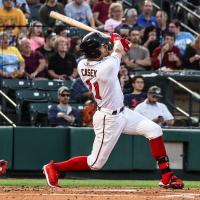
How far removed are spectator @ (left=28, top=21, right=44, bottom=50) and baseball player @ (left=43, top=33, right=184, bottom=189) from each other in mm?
5390

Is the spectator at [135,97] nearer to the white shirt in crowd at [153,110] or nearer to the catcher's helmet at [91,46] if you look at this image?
the white shirt in crowd at [153,110]

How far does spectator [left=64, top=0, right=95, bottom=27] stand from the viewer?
1505 cm

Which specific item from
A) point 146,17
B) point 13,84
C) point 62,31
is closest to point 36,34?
point 62,31

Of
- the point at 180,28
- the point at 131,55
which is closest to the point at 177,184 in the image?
the point at 131,55

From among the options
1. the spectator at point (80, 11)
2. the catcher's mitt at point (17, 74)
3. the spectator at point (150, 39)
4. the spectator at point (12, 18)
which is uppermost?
the spectator at point (80, 11)

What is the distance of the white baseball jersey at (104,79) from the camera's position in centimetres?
891

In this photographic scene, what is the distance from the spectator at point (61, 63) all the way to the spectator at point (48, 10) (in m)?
0.87

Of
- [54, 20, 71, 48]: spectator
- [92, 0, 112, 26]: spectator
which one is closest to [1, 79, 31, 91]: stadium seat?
[54, 20, 71, 48]: spectator

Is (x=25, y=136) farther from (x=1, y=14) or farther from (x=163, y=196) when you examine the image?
(x=163, y=196)

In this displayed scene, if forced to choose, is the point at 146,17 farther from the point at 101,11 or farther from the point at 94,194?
the point at 94,194

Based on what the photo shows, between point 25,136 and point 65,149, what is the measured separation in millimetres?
730

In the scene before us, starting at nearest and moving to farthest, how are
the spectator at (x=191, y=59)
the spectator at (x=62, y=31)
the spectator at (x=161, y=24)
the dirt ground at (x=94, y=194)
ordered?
the dirt ground at (x=94, y=194) < the spectator at (x=62, y=31) < the spectator at (x=191, y=59) < the spectator at (x=161, y=24)

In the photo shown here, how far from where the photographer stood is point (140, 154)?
1313 cm

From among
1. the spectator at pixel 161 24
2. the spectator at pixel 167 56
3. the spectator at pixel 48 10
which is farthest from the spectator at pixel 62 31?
the spectator at pixel 161 24
